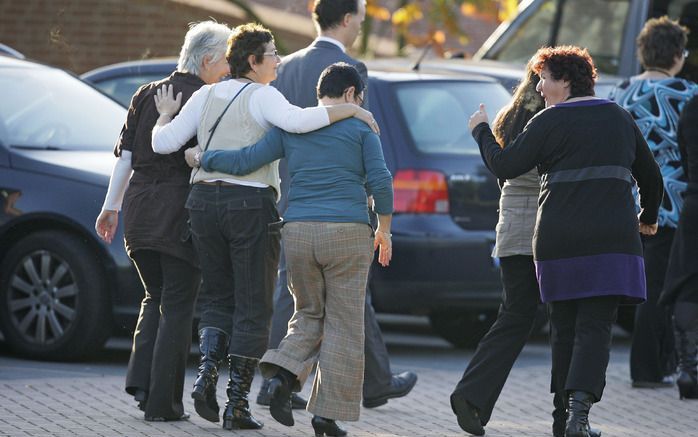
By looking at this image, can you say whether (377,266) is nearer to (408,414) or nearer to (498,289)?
(498,289)

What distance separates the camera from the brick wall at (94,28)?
725 inches

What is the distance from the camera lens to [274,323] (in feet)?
25.8

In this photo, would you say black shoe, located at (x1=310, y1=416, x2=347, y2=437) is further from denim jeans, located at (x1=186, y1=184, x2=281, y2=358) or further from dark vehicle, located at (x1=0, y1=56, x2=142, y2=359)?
dark vehicle, located at (x1=0, y1=56, x2=142, y2=359)

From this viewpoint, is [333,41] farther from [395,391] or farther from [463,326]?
[463,326]

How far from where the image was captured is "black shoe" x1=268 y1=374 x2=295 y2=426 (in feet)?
22.0

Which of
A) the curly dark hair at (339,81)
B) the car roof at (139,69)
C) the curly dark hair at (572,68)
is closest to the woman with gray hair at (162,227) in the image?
the curly dark hair at (339,81)

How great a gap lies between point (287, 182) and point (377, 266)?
1.73m

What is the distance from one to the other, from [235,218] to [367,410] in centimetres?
145

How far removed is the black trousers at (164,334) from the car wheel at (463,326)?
11.9ft

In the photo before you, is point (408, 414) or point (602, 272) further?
point (408, 414)

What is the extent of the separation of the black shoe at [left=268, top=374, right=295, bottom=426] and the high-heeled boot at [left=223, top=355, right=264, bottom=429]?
17cm

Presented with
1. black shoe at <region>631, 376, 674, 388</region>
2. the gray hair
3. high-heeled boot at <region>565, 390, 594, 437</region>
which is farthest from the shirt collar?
black shoe at <region>631, 376, 674, 388</region>

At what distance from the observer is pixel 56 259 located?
8.81 metres

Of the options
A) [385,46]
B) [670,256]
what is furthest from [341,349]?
[385,46]
